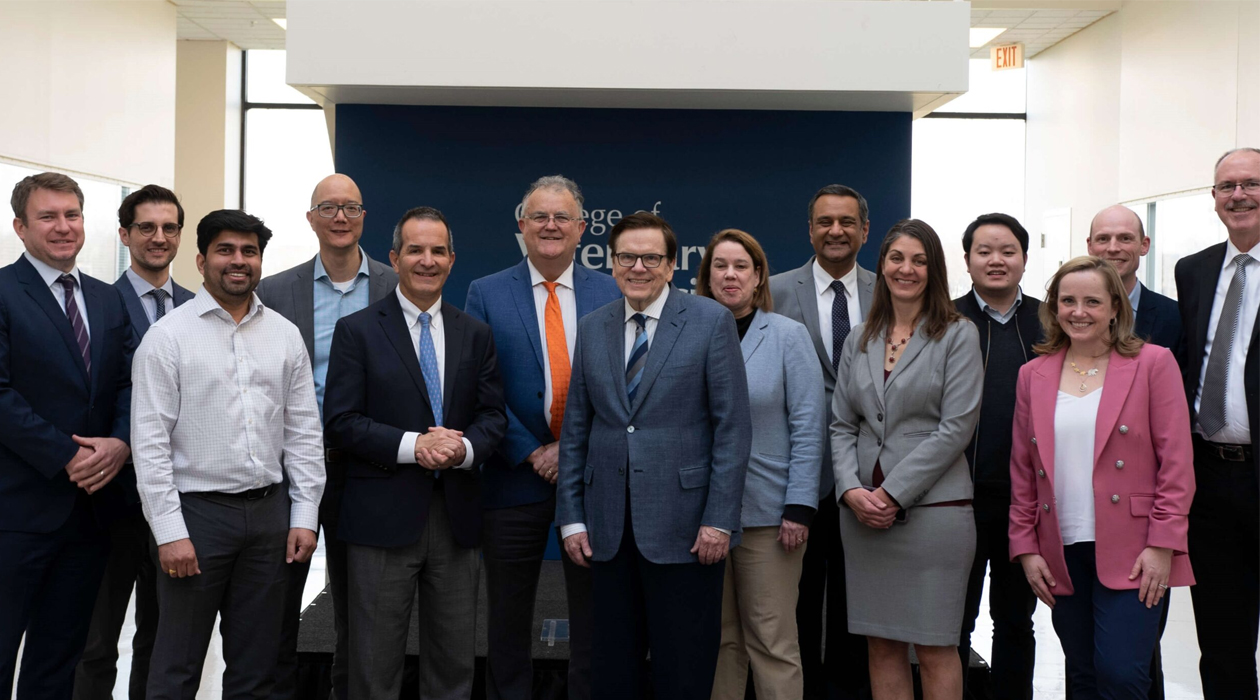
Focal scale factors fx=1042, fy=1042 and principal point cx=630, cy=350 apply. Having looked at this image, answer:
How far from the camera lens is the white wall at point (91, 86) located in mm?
8039

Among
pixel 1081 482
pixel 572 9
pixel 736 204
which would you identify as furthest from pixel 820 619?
pixel 572 9

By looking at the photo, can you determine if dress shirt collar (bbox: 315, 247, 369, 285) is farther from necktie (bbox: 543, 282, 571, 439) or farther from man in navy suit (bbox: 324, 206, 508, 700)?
necktie (bbox: 543, 282, 571, 439)

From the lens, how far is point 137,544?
3.46 meters

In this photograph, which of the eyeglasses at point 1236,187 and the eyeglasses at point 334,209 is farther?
the eyeglasses at point 334,209

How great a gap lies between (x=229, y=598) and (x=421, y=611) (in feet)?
1.86

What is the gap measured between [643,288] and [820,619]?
148 centimetres

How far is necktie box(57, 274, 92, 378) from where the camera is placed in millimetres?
3174

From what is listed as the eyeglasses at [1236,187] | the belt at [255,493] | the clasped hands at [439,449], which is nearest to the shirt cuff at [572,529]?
the clasped hands at [439,449]

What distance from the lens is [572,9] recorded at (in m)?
4.98

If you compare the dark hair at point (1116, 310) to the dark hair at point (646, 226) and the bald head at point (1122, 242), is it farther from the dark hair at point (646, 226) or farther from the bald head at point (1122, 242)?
the dark hair at point (646, 226)

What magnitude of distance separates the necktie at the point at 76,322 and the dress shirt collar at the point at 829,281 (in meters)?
2.40

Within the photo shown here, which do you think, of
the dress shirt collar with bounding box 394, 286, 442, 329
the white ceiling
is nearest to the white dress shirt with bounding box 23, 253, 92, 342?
the dress shirt collar with bounding box 394, 286, 442, 329

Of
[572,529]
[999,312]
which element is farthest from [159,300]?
[999,312]

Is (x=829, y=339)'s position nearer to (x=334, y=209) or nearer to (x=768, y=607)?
(x=768, y=607)
